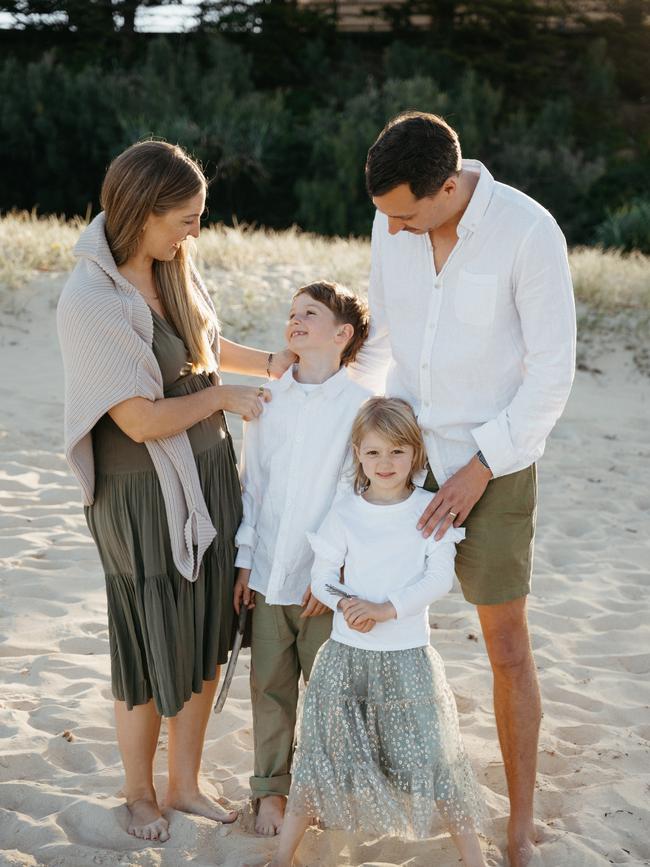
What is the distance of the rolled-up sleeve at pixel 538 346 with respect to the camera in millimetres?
2646

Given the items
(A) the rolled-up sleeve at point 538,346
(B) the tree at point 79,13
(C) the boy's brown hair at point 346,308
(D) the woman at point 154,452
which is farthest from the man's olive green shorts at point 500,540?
(B) the tree at point 79,13

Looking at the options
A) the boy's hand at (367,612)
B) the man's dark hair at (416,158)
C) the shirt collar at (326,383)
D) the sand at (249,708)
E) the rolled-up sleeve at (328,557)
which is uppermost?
the man's dark hair at (416,158)

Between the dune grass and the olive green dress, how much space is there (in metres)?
5.88

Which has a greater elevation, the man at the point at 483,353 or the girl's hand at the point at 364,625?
the man at the point at 483,353

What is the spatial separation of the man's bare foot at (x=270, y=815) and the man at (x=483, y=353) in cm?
69

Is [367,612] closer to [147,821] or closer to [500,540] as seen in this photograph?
[500,540]

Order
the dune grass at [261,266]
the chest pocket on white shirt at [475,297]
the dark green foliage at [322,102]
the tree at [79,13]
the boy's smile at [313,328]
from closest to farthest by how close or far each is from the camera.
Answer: the chest pocket on white shirt at [475,297] < the boy's smile at [313,328] < the dune grass at [261,266] < the dark green foliage at [322,102] < the tree at [79,13]

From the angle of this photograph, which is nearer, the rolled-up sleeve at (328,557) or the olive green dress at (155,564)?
the rolled-up sleeve at (328,557)

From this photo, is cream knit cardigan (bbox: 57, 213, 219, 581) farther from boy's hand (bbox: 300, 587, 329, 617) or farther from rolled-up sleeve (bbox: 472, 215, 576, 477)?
rolled-up sleeve (bbox: 472, 215, 576, 477)

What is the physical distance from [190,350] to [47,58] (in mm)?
18083

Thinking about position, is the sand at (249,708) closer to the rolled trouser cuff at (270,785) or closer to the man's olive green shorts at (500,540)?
the rolled trouser cuff at (270,785)

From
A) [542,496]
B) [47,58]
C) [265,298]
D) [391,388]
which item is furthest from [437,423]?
[47,58]

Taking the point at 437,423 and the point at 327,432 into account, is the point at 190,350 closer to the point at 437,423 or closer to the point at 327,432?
the point at 327,432

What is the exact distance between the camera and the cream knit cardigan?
275 cm
